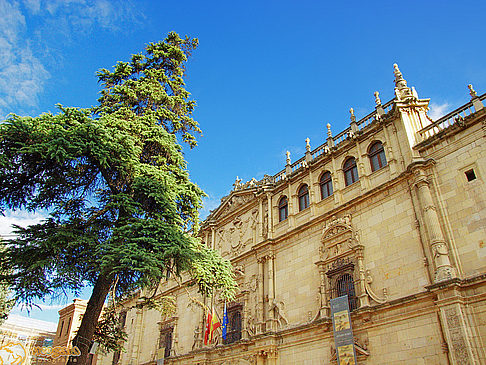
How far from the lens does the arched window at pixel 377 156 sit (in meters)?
18.2

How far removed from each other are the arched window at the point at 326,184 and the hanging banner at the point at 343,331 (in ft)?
19.9

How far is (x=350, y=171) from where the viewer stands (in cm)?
1969

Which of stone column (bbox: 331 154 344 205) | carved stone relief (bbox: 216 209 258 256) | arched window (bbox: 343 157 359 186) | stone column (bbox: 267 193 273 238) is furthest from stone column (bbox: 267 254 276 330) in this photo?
arched window (bbox: 343 157 359 186)

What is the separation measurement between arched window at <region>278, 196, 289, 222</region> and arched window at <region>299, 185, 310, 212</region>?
1130 mm

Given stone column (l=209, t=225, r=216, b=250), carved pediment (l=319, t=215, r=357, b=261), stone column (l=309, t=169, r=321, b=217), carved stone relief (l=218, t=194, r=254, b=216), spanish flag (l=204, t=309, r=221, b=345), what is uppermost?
carved stone relief (l=218, t=194, r=254, b=216)

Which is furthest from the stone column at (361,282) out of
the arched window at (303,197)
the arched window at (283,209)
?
the arched window at (283,209)

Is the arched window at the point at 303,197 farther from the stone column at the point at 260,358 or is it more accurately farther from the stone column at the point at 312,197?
the stone column at the point at 260,358

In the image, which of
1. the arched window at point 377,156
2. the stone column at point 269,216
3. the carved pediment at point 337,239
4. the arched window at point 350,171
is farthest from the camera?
the stone column at point 269,216

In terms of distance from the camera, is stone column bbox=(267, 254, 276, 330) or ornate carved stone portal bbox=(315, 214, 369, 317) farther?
stone column bbox=(267, 254, 276, 330)

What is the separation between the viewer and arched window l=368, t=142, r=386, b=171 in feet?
59.9

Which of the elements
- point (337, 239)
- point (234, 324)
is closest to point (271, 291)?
point (234, 324)

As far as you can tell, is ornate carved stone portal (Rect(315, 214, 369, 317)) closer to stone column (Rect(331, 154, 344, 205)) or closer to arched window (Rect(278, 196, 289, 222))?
stone column (Rect(331, 154, 344, 205))

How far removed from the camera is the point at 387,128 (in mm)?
18328

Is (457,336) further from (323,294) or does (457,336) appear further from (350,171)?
(350,171)
